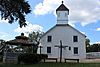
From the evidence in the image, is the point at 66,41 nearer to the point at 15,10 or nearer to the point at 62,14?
the point at 62,14

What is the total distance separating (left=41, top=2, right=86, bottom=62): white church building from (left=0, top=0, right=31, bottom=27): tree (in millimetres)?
31250

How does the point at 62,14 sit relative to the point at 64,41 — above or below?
above

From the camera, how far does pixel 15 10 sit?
79.1ft

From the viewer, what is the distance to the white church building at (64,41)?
56281 mm

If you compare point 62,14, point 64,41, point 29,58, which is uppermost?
point 62,14

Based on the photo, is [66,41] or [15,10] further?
[66,41]

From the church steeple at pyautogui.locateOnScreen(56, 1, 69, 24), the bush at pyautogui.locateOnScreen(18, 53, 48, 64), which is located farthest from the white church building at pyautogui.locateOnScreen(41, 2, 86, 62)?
the bush at pyautogui.locateOnScreen(18, 53, 48, 64)

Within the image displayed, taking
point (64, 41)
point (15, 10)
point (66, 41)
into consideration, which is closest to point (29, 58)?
point (15, 10)

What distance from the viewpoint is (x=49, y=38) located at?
57.5m

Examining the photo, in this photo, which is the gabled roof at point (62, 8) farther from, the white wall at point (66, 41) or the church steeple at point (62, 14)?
the white wall at point (66, 41)

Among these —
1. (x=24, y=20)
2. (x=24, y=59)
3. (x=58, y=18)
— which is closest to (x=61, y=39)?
(x=58, y=18)

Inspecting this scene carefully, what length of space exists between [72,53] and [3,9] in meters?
33.7

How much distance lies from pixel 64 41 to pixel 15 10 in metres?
33.3

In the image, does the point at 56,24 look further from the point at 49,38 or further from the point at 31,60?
the point at 31,60
